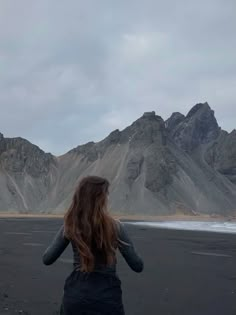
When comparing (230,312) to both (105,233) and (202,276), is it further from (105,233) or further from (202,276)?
(105,233)

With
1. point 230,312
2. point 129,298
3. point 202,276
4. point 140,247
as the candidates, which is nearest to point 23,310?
point 129,298

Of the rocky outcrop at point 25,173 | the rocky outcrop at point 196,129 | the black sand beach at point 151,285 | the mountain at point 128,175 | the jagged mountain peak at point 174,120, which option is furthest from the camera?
the jagged mountain peak at point 174,120

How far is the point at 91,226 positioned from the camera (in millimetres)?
4445

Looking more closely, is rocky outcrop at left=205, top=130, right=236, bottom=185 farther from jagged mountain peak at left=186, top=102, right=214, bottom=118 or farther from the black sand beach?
the black sand beach

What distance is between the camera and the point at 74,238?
443 centimetres

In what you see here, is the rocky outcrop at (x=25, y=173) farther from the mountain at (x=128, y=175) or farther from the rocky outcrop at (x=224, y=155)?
the rocky outcrop at (x=224, y=155)

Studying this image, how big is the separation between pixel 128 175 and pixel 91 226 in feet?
431

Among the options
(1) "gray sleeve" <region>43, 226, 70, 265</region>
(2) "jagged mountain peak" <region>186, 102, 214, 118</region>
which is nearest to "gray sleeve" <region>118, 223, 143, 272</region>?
(1) "gray sleeve" <region>43, 226, 70, 265</region>

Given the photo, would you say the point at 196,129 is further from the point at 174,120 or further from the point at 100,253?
the point at 100,253

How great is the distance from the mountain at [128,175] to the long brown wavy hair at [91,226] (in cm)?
12098

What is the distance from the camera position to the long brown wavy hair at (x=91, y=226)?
438 cm

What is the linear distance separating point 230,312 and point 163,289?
333 centimetres

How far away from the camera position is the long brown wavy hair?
172 inches

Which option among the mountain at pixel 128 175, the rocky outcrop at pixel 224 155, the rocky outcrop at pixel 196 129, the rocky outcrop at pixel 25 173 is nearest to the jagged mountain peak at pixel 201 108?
the rocky outcrop at pixel 196 129
